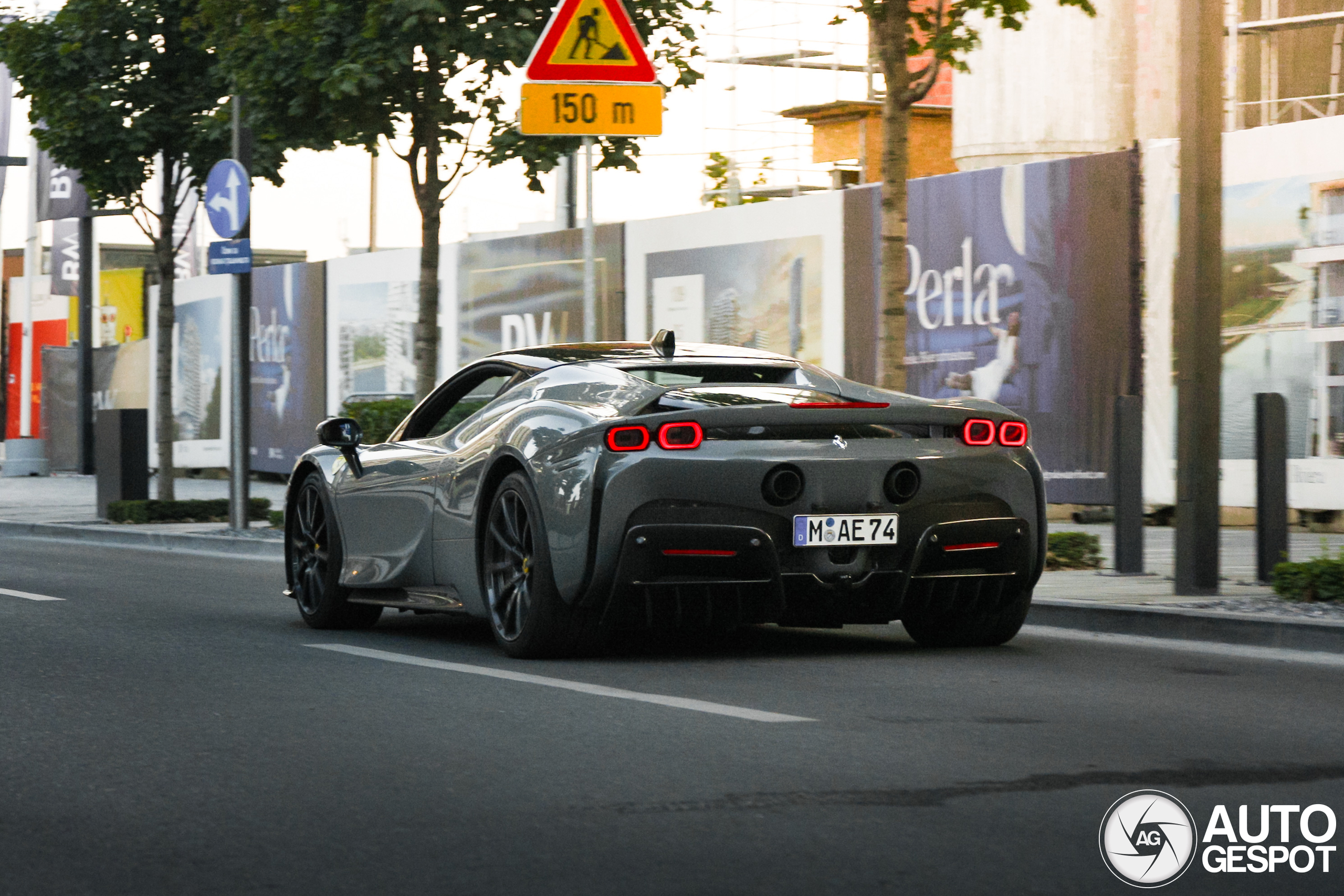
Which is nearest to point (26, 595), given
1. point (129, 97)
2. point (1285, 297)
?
point (1285, 297)

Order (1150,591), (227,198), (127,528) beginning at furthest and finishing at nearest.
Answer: (127,528)
(227,198)
(1150,591)

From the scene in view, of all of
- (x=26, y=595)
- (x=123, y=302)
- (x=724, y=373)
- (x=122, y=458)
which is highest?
(x=123, y=302)

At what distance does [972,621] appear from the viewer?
7.84 meters

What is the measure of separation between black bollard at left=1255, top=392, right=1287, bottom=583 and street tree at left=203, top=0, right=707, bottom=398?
758 centimetres

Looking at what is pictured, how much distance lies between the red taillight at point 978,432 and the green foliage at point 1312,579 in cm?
206

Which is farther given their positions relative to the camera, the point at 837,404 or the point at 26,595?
the point at 26,595

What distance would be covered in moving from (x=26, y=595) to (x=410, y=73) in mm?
6167

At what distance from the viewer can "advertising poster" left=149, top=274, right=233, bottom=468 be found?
1186 inches

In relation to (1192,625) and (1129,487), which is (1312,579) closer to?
(1192,625)

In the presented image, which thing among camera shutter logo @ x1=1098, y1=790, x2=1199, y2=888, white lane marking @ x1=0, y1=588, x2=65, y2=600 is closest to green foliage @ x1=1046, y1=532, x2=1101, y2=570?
white lane marking @ x1=0, y1=588, x2=65, y2=600

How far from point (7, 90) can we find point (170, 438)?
1269cm

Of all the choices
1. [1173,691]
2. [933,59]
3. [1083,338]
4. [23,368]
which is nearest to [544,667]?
[1173,691]

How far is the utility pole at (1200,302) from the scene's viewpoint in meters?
9.38

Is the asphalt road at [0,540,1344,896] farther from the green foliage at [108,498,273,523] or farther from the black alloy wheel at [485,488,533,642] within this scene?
the green foliage at [108,498,273,523]
